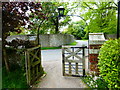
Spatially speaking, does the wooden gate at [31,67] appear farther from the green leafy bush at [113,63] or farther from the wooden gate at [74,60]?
the green leafy bush at [113,63]

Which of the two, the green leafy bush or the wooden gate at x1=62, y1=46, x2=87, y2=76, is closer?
the green leafy bush

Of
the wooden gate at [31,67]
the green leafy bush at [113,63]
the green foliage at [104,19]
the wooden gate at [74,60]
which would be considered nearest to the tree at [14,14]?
the wooden gate at [31,67]

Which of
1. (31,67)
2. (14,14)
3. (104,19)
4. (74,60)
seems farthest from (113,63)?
(104,19)

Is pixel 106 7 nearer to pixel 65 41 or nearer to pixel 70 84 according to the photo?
pixel 70 84

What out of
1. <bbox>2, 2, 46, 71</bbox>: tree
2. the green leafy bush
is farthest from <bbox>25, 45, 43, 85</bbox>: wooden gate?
the green leafy bush

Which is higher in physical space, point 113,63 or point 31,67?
point 113,63

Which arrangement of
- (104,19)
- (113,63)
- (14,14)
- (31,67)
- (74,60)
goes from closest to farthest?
(113,63) < (14,14) < (31,67) < (74,60) < (104,19)

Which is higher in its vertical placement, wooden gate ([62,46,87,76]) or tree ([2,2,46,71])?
tree ([2,2,46,71])

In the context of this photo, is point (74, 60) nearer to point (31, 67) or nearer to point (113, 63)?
point (31, 67)

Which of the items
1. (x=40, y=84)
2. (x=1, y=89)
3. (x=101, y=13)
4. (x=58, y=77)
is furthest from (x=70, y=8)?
(x=1, y=89)

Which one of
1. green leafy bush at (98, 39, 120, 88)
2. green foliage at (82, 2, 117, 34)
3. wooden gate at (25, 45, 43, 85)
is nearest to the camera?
green leafy bush at (98, 39, 120, 88)

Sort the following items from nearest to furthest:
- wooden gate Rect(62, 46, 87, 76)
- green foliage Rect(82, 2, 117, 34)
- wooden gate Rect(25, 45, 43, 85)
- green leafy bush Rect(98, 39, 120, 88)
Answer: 1. green leafy bush Rect(98, 39, 120, 88)
2. wooden gate Rect(25, 45, 43, 85)
3. wooden gate Rect(62, 46, 87, 76)
4. green foliage Rect(82, 2, 117, 34)

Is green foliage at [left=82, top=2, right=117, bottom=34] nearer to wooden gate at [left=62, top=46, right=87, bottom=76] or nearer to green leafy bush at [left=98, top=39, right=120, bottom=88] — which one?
wooden gate at [left=62, top=46, right=87, bottom=76]

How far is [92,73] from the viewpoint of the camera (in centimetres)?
255
